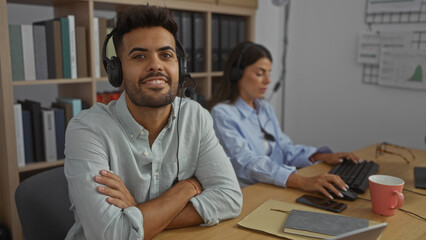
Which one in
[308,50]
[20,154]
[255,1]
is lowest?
[20,154]

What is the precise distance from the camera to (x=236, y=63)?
201 centimetres

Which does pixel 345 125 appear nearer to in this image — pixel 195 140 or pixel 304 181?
pixel 304 181

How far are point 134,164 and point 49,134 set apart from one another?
3.45 ft

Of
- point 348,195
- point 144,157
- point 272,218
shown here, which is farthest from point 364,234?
point 144,157

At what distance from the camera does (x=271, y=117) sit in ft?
6.93

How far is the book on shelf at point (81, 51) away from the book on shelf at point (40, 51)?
15cm

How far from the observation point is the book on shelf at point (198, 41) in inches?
97.3

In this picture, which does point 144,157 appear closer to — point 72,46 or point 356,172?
point 356,172

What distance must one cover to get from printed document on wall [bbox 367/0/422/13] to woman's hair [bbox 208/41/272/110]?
35.1 inches

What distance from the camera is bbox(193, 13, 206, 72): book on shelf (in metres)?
2.47

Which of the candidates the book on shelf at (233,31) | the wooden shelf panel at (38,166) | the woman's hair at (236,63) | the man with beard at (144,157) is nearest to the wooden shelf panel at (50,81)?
the wooden shelf panel at (38,166)

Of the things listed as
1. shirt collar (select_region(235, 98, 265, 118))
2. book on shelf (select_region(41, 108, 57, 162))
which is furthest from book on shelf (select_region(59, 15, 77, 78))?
shirt collar (select_region(235, 98, 265, 118))

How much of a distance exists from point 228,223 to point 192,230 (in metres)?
0.11

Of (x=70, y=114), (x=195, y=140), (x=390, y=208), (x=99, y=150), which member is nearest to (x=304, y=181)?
(x=390, y=208)
